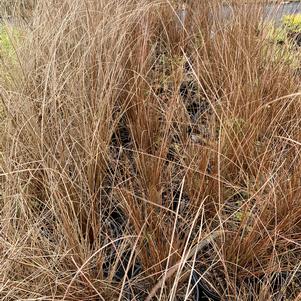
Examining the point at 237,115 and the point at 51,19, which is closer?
Result: the point at 237,115

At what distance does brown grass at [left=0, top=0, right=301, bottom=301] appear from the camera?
0.96 m

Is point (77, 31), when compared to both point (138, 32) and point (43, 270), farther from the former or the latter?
point (43, 270)

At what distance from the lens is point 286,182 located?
111cm

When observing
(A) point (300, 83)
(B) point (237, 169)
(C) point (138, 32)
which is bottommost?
(B) point (237, 169)

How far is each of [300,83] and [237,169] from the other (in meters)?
0.47

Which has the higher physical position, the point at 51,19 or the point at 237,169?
the point at 51,19

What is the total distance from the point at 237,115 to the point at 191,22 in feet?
3.22

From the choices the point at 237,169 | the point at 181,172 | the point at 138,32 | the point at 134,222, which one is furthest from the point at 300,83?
the point at 134,222

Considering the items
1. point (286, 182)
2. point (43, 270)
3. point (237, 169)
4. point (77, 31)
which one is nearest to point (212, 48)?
point (77, 31)

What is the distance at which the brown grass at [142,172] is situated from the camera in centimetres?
96

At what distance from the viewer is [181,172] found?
1.26 m

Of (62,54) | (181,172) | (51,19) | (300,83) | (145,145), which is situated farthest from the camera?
(51,19)

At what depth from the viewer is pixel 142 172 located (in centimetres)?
121

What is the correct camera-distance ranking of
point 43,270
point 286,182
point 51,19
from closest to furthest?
point 43,270 < point 286,182 < point 51,19
